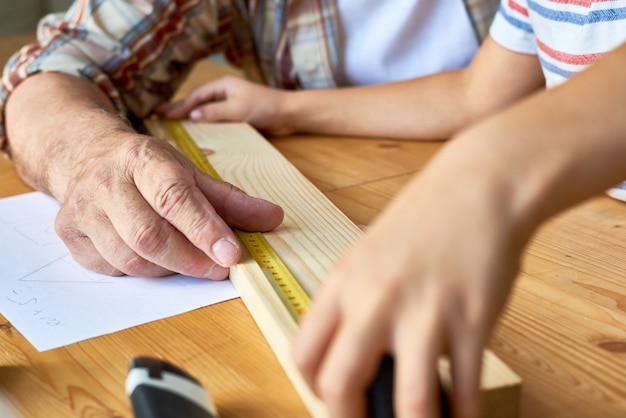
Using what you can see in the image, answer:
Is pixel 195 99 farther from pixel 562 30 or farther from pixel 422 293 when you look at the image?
pixel 422 293

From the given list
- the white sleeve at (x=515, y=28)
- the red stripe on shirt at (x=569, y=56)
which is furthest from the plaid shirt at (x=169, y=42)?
the red stripe on shirt at (x=569, y=56)

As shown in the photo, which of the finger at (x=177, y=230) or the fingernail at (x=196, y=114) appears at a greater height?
the finger at (x=177, y=230)

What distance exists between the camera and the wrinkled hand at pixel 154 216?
2.42 ft

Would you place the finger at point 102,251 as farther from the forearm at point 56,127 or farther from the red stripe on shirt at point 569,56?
the red stripe on shirt at point 569,56

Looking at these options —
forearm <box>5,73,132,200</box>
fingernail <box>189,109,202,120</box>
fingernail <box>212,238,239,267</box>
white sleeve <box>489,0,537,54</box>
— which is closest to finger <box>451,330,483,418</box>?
fingernail <box>212,238,239,267</box>

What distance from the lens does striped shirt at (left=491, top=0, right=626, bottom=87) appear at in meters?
0.92

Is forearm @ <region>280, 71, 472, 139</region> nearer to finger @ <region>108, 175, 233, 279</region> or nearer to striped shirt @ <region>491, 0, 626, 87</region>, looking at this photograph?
striped shirt @ <region>491, 0, 626, 87</region>

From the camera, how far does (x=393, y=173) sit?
1082 mm

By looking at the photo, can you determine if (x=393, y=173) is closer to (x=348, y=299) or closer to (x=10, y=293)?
(x=10, y=293)

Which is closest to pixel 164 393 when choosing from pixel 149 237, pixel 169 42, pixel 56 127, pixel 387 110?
pixel 149 237

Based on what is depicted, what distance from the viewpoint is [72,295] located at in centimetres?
75

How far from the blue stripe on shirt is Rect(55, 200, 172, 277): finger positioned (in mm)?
600

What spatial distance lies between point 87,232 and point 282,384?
1.09 feet

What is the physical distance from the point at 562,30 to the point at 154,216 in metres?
0.59
